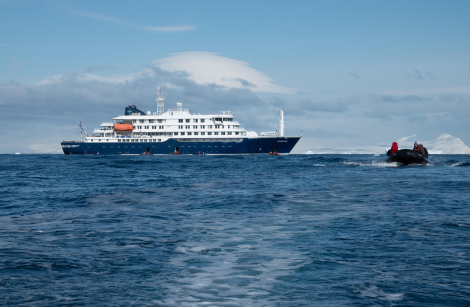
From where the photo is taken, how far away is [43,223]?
1152 centimetres

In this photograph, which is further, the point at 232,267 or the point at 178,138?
the point at 178,138

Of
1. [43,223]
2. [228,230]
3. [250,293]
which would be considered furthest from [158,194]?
[250,293]

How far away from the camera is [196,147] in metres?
88.8

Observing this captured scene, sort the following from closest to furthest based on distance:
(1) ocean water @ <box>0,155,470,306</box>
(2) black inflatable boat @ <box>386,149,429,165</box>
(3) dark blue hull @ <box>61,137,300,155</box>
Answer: (1) ocean water @ <box>0,155,470,306</box>
(2) black inflatable boat @ <box>386,149,429,165</box>
(3) dark blue hull @ <box>61,137,300,155</box>

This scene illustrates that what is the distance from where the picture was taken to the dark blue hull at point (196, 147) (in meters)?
87.4

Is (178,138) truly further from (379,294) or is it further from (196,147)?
(379,294)

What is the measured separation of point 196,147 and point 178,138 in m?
5.46

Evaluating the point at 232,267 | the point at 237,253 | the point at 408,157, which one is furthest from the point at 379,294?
the point at 408,157

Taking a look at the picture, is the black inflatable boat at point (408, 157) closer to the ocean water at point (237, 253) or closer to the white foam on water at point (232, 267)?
the ocean water at point (237, 253)

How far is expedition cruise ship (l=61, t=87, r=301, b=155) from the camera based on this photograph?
87.8 m

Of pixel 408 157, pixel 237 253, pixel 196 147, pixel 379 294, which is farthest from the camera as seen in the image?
pixel 196 147

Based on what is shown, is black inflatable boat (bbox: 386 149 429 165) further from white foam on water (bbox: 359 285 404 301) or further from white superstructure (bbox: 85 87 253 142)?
white superstructure (bbox: 85 87 253 142)

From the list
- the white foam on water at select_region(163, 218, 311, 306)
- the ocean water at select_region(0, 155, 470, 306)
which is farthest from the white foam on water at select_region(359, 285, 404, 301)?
the white foam on water at select_region(163, 218, 311, 306)

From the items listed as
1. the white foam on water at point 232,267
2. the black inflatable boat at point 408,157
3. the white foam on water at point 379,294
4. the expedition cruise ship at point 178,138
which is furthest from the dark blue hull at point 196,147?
the white foam on water at point 379,294
